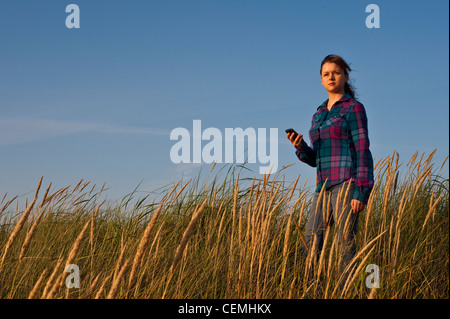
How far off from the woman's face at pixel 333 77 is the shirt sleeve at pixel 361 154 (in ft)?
0.80

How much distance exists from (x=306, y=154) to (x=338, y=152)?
1.05 ft

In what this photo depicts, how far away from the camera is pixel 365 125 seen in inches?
116

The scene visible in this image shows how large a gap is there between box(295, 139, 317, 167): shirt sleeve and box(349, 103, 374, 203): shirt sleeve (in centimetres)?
39

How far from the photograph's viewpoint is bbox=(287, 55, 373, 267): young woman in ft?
9.20

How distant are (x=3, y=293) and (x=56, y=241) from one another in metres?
0.93

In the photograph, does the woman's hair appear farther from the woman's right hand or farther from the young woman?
the woman's right hand

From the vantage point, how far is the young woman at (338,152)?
280cm

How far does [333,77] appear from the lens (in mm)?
3148

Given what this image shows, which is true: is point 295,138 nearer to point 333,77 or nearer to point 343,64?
point 333,77

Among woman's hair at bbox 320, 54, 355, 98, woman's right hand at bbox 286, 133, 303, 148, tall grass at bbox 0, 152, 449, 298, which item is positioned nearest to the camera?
tall grass at bbox 0, 152, 449, 298

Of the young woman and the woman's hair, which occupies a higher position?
the woman's hair

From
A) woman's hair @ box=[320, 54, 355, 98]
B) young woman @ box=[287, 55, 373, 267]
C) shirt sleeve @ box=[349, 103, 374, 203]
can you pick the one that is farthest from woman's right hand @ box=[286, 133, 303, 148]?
woman's hair @ box=[320, 54, 355, 98]

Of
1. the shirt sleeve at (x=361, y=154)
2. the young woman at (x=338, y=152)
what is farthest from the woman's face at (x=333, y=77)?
the shirt sleeve at (x=361, y=154)

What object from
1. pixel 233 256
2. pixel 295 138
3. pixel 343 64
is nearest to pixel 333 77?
pixel 343 64
